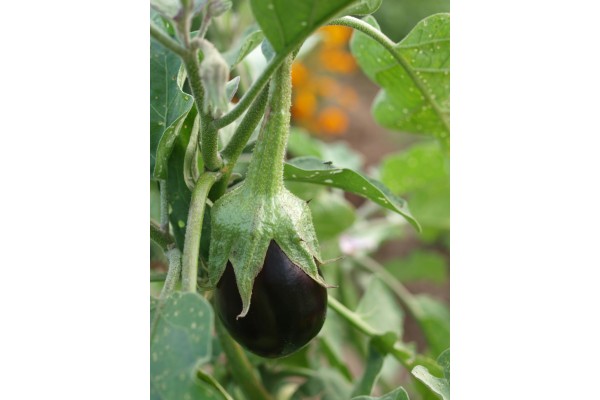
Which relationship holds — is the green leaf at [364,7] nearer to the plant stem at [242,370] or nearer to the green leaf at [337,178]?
the green leaf at [337,178]

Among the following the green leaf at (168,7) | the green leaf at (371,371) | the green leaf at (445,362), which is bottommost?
the green leaf at (371,371)

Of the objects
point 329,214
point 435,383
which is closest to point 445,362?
point 435,383

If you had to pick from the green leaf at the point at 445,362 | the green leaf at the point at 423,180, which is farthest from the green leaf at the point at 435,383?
the green leaf at the point at 423,180

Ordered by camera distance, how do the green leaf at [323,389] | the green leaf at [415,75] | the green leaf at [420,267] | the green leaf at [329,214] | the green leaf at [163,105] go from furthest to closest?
1. the green leaf at [420,267]
2. the green leaf at [329,214]
3. the green leaf at [323,389]
4. the green leaf at [415,75]
5. the green leaf at [163,105]

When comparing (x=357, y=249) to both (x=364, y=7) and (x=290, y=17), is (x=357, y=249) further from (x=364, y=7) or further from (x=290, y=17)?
(x=290, y=17)

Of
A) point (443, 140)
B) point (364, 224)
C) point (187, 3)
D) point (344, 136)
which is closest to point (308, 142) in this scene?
point (364, 224)

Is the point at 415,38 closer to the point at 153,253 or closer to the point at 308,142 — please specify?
the point at 153,253

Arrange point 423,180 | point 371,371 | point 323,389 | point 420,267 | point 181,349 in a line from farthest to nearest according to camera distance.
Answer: point 420,267, point 423,180, point 323,389, point 371,371, point 181,349
